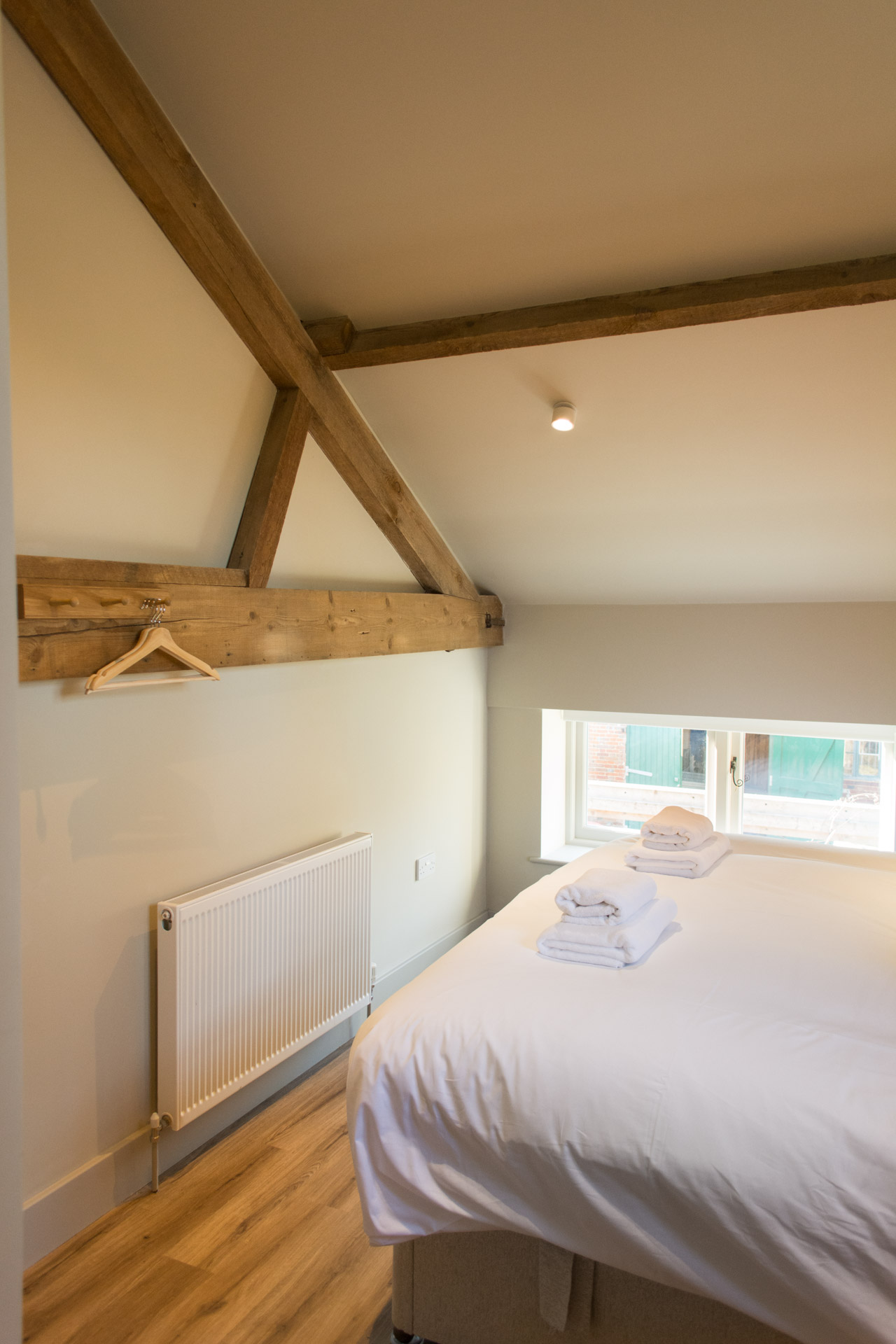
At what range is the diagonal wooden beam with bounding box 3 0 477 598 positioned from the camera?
1.82 m

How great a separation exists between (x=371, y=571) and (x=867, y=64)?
84.5 inches

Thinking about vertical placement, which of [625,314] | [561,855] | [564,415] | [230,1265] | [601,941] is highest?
[625,314]

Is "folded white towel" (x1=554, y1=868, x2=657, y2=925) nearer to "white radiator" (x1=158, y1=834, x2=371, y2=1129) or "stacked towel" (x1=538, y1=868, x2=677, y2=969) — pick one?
"stacked towel" (x1=538, y1=868, x2=677, y2=969)

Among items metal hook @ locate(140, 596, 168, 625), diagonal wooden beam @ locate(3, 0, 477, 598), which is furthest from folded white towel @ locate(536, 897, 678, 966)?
diagonal wooden beam @ locate(3, 0, 477, 598)

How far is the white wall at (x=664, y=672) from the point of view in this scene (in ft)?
11.8

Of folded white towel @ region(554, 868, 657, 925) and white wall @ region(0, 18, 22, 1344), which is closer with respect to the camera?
white wall @ region(0, 18, 22, 1344)

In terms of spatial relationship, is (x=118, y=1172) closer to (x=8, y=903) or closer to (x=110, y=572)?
(x=110, y=572)

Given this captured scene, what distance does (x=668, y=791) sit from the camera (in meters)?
4.32

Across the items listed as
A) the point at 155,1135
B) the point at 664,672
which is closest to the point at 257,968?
the point at 155,1135

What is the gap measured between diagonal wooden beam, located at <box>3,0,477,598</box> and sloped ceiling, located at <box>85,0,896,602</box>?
59 millimetres

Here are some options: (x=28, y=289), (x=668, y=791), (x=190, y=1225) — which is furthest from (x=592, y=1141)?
(x=668, y=791)

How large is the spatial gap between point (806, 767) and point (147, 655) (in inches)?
119

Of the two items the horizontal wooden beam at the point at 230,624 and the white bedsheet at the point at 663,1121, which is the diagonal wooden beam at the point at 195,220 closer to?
the horizontal wooden beam at the point at 230,624

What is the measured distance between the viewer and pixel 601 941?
2.19 meters
